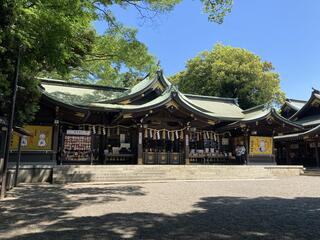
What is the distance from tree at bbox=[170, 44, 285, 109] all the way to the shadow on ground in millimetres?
32269

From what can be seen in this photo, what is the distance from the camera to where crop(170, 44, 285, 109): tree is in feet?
132

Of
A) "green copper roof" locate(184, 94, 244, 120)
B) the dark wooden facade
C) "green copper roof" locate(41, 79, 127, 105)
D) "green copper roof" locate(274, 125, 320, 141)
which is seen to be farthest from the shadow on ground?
"green copper roof" locate(274, 125, 320, 141)

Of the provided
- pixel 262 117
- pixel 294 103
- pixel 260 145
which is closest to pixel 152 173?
pixel 262 117

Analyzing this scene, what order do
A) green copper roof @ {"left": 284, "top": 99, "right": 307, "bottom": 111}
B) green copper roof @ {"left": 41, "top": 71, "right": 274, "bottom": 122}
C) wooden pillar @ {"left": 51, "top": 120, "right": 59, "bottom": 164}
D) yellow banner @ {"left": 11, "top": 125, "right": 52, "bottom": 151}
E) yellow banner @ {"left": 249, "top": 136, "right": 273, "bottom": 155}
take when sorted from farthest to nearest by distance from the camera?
green copper roof @ {"left": 284, "top": 99, "right": 307, "bottom": 111}
yellow banner @ {"left": 249, "top": 136, "right": 273, "bottom": 155}
green copper roof @ {"left": 41, "top": 71, "right": 274, "bottom": 122}
wooden pillar @ {"left": 51, "top": 120, "right": 59, "bottom": 164}
yellow banner @ {"left": 11, "top": 125, "right": 52, "bottom": 151}

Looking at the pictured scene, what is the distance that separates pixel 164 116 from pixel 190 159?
3.94m

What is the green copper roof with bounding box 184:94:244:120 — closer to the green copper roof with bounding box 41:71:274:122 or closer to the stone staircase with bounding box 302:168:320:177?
the green copper roof with bounding box 41:71:274:122

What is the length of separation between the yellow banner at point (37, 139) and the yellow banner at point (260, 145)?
50.2 ft

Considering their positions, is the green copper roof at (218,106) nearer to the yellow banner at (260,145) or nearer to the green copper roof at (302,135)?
the yellow banner at (260,145)

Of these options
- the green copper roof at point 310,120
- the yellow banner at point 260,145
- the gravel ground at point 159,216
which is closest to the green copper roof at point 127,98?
the yellow banner at point 260,145

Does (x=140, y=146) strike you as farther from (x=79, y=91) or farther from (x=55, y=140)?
(x=79, y=91)

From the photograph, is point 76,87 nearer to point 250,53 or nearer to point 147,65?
point 147,65

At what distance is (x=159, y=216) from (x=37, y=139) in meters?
13.0

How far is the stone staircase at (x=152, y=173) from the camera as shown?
15.7 m

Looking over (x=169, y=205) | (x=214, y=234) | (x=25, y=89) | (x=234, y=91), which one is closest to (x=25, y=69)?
(x=25, y=89)
